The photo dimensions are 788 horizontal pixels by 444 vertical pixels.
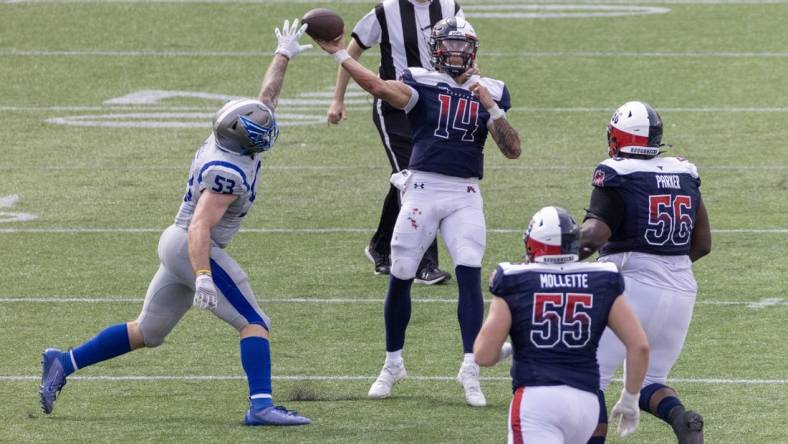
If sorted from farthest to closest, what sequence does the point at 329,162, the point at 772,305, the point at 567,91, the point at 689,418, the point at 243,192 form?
the point at 567,91, the point at 329,162, the point at 772,305, the point at 243,192, the point at 689,418

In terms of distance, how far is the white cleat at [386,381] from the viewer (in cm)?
734

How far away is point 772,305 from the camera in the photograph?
9.02 meters

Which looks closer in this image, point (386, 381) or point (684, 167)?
point (684, 167)

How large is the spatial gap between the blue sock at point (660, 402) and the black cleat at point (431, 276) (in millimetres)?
3429

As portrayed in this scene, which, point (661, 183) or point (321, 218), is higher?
point (661, 183)

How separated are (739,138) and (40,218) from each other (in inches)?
250

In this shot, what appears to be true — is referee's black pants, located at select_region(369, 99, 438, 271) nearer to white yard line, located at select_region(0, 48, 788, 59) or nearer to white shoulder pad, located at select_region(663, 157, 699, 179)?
white shoulder pad, located at select_region(663, 157, 699, 179)

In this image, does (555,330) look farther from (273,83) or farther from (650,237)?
(273,83)

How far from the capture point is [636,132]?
6363mm

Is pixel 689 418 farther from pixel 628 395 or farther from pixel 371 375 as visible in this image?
pixel 371 375

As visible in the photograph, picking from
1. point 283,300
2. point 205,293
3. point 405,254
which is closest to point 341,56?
point 405,254

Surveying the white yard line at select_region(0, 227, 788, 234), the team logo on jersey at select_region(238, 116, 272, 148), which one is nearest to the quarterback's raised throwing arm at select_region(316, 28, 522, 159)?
the team logo on jersey at select_region(238, 116, 272, 148)

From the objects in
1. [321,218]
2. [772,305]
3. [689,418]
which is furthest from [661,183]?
[321,218]

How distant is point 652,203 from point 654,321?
481 mm
